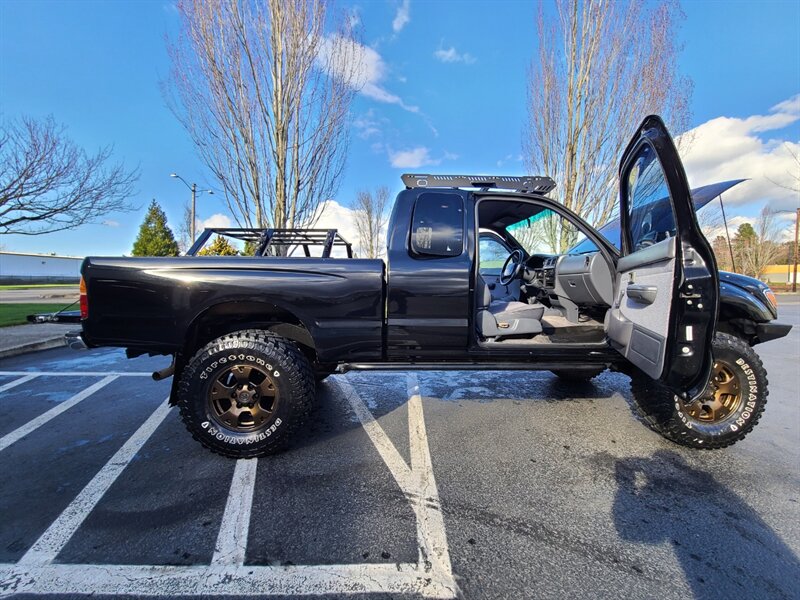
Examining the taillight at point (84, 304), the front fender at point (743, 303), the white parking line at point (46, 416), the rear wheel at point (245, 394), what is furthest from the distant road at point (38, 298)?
the front fender at point (743, 303)

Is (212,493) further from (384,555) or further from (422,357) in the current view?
(422,357)

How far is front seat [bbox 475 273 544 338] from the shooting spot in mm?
3270

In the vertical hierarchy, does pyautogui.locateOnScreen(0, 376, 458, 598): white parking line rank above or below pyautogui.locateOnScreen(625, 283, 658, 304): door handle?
below

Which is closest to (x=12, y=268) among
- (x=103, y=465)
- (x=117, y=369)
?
(x=117, y=369)

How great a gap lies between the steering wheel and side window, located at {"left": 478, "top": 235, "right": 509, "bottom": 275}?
24 centimetres

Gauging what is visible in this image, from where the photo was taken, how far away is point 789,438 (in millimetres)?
3227

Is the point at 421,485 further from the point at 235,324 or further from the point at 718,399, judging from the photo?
the point at 718,399

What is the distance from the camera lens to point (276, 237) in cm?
435

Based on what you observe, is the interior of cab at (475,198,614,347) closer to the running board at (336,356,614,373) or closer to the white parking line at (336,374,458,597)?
the running board at (336,356,614,373)

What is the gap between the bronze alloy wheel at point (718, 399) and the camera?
296 cm

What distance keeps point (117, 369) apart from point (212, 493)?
4.26 meters

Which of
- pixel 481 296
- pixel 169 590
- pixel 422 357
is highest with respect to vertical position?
pixel 481 296

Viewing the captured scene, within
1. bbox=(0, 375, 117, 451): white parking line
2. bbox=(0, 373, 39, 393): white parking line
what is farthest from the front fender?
bbox=(0, 373, 39, 393): white parking line

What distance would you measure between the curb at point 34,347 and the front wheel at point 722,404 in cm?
826
